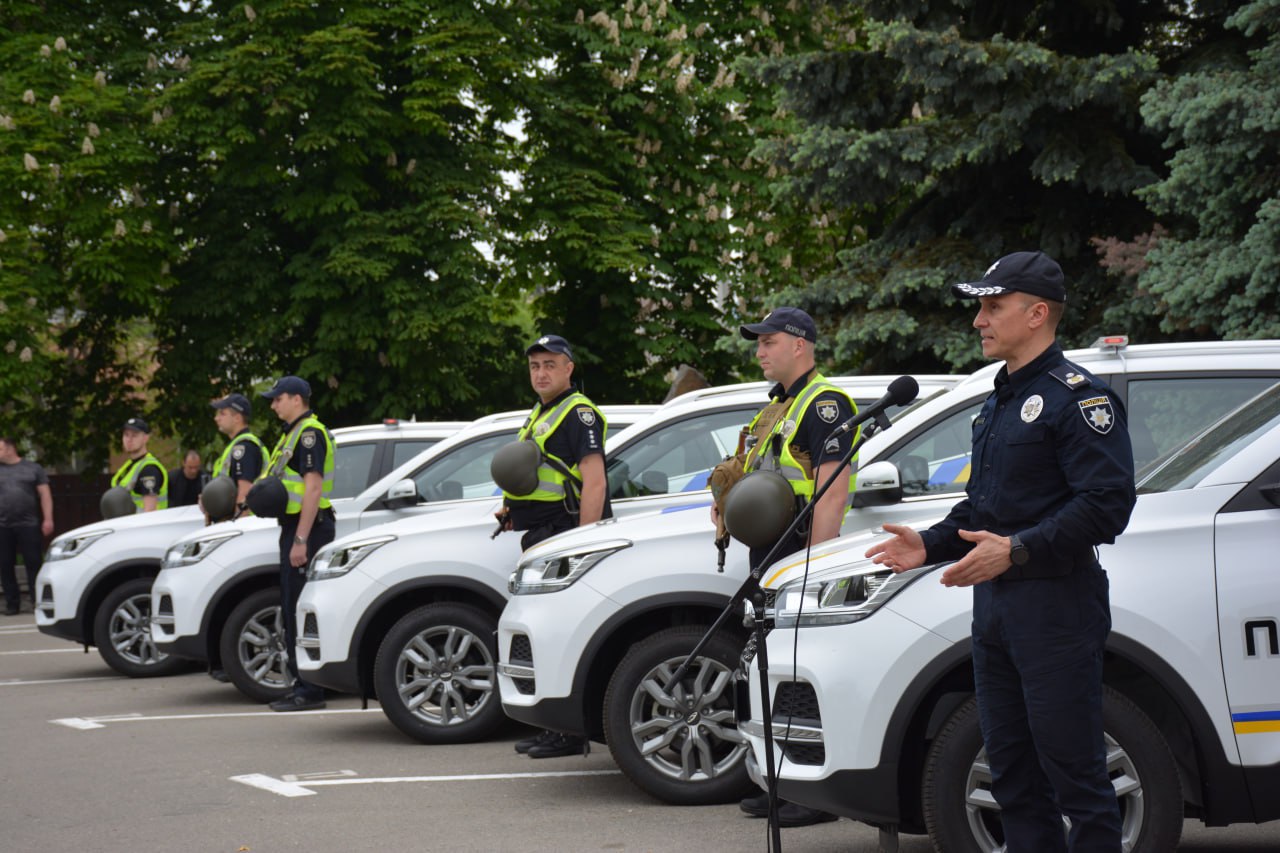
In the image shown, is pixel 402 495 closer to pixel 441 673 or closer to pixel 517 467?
pixel 441 673

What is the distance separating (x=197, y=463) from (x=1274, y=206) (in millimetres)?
10974

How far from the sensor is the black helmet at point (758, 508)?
19.6ft

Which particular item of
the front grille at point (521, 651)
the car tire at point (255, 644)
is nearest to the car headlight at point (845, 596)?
the front grille at point (521, 651)

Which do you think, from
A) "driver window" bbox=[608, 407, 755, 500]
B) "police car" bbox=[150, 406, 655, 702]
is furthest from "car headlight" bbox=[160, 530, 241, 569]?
"driver window" bbox=[608, 407, 755, 500]

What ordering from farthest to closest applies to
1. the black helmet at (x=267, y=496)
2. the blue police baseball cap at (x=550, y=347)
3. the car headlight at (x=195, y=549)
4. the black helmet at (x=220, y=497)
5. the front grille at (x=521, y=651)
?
the black helmet at (x=220, y=497), the car headlight at (x=195, y=549), the black helmet at (x=267, y=496), the blue police baseball cap at (x=550, y=347), the front grille at (x=521, y=651)

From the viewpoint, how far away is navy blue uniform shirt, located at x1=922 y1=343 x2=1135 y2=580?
4086 mm

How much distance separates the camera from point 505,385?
2327cm

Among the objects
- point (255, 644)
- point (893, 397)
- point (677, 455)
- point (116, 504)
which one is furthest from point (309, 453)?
point (893, 397)

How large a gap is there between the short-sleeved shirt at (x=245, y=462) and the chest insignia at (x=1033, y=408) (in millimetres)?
8173

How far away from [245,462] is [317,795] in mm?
4378

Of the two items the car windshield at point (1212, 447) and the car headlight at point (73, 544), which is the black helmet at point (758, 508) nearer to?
the car windshield at point (1212, 447)

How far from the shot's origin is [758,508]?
19.6 ft

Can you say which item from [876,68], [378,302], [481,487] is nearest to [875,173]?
[876,68]

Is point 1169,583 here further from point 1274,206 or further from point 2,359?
point 2,359
